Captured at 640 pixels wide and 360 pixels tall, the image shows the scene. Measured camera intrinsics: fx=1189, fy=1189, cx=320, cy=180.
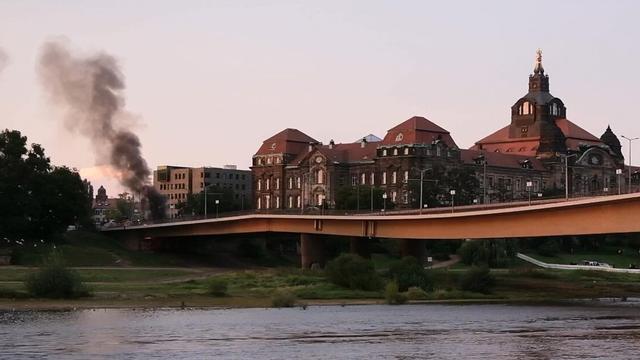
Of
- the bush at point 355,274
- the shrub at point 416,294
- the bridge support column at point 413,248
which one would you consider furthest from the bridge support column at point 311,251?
the shrub at point 416,294

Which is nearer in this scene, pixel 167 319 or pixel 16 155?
pixel 167 319

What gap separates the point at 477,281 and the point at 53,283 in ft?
138

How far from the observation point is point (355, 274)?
361 ft

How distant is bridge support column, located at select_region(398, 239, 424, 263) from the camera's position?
132250 millimetres

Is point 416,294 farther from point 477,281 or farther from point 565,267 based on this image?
point 565,267

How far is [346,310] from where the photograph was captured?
89188 mm

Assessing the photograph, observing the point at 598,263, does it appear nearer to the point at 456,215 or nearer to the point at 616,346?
the point at 456,215

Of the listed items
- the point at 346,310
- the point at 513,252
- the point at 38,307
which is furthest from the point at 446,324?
the point at 513,252

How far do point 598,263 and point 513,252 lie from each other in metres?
12.5

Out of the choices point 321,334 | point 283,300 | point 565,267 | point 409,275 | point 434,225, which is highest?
point 434,225

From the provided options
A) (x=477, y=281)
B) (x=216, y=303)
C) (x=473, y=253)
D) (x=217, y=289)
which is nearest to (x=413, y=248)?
(x=477, y=281)

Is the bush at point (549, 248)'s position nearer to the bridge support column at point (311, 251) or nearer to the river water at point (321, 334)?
the bridge support column at point (311, 251)

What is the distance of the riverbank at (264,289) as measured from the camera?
91000 mm

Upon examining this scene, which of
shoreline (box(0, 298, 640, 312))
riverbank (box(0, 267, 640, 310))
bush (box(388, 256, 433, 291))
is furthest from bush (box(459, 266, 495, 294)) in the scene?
shoreline (box(0, 298, 640, 312))
